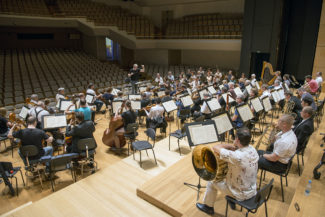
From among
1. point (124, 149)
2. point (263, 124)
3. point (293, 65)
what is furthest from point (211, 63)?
point (124, 149)

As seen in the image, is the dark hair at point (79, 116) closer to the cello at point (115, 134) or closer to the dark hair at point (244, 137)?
the cello at point (115, 134)

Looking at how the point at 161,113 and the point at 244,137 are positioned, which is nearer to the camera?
the point at 244,137

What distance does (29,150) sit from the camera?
4320mm

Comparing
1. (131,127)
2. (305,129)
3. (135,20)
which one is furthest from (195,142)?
(135,20)

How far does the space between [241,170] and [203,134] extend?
1118 mm

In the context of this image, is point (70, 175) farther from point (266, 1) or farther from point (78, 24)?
point (78, 24)

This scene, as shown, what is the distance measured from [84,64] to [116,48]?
688 cm

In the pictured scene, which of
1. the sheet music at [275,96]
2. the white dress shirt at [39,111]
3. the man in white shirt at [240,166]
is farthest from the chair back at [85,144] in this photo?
the sheet music at [275,96]

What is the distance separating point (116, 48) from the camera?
2209 centimetres

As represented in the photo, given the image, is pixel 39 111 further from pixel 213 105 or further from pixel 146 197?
pixel 213 105

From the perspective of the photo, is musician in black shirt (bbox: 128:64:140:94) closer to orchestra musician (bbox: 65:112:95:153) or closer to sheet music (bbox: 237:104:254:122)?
orchestra musician (bbox: 65:112:95:153)

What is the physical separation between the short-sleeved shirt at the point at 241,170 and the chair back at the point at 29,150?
354 centimetres

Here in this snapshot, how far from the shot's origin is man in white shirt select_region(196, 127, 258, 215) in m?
2.60

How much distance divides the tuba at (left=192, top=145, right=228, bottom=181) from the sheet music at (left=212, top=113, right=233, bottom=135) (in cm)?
133
